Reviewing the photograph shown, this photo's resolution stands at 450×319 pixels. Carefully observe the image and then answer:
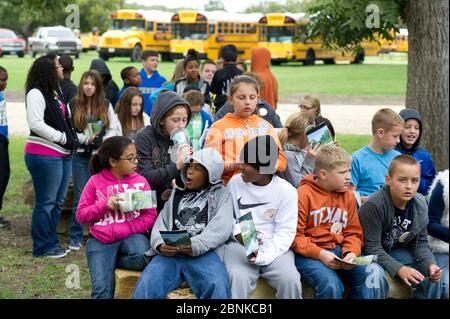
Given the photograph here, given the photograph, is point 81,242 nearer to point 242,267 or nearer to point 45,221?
point 45,221

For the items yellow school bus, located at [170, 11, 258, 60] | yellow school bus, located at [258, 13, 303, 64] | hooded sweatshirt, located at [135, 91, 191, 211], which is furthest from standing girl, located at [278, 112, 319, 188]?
yellow school bus, located at [258, 13, 303, 64]

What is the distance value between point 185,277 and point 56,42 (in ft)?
154

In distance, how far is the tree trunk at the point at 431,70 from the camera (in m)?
9.66

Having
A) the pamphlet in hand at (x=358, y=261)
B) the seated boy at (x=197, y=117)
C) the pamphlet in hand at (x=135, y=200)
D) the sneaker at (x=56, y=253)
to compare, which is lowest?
the sneaker at (x=56, y=253)

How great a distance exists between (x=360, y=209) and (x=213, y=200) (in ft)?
3.48

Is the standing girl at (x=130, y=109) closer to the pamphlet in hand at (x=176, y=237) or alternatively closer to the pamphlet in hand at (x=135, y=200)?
the pamphlet in hand at (x=135, y=200)

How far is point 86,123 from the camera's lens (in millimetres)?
7895

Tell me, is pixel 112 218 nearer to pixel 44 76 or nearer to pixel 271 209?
pixel 271 209

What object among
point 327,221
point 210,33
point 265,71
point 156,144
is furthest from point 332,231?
point 210,33

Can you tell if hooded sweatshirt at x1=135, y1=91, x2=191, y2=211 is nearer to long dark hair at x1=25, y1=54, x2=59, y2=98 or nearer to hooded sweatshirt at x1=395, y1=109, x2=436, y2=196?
long dark hair at x1=25, y1=54, x2=59, y2=98

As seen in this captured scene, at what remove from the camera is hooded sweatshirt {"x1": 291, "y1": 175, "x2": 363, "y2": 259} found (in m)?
5.28

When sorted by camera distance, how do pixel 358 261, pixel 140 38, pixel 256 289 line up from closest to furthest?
pixel 358 261
pixel 256 289
pixel 140 38

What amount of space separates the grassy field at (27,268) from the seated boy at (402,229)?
2.60 m

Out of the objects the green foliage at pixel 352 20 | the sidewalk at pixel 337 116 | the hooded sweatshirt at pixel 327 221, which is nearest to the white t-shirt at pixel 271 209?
the hooded sweatshirt at pixel 327 221
